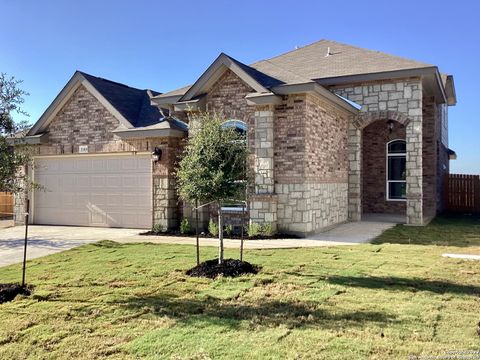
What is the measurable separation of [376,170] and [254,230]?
340 inches

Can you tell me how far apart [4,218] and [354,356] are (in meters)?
20.5

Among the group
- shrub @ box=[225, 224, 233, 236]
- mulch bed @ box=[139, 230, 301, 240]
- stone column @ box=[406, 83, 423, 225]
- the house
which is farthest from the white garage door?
stone column @ box=[406, 83, 423, 225]

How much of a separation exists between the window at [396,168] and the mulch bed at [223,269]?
11969 millimetres

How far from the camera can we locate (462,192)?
20.5 m

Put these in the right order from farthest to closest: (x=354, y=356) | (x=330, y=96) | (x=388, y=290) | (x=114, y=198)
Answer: (x=114, y=198), (x=330, y=96), (x=388, y=290), (x=354, y=356)

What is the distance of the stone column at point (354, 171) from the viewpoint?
15367 millimetres

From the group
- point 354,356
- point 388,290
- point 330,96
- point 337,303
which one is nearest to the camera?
point 354,356

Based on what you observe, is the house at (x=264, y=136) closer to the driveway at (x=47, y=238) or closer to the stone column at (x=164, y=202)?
the stone column at (x=164, y=202)

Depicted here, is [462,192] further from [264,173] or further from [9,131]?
[9,131]

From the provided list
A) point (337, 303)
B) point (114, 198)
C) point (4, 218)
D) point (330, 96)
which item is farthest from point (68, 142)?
point (337, 303)

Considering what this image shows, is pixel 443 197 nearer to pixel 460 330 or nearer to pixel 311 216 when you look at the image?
pixel 311 216

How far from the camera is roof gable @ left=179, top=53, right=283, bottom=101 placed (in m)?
11.8

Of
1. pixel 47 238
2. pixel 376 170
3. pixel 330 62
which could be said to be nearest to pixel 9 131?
pixel 47 238

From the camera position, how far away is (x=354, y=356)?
3904mm
